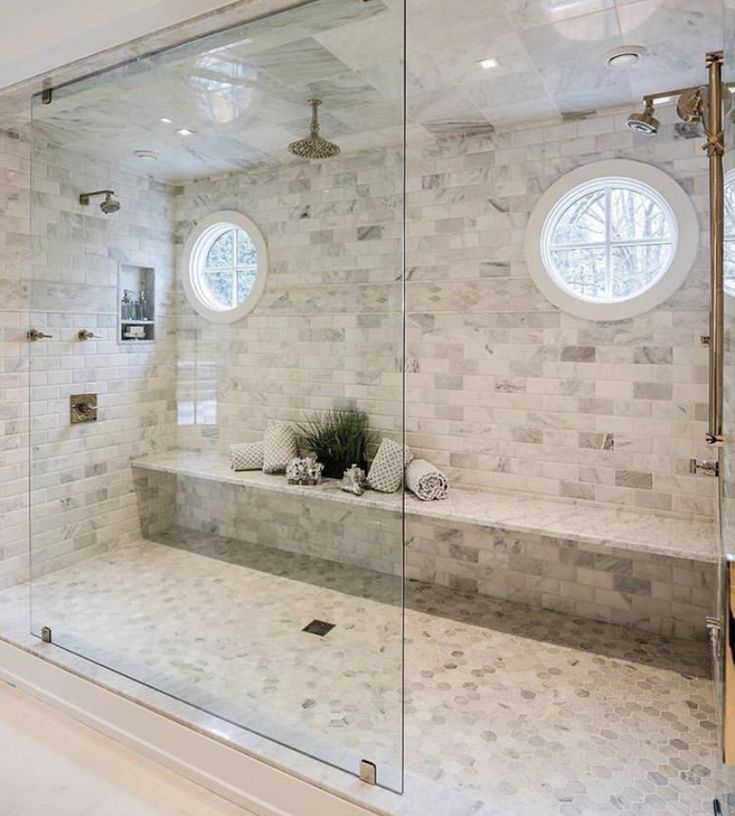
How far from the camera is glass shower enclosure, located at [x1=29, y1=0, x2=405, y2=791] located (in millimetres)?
2070

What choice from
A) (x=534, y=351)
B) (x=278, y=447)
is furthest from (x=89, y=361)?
(x=534, y=351)

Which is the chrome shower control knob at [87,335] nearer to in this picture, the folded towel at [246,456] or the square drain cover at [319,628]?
the folded towel at [246,456]

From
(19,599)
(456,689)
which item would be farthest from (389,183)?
(19,599)

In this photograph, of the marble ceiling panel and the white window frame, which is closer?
the marble ceiling panel

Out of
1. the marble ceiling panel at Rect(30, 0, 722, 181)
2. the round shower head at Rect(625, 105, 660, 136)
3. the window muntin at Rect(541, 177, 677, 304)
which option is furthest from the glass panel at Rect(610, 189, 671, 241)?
the round shower head at Rect(625, 105, 660, 136)

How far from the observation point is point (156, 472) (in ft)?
9.60

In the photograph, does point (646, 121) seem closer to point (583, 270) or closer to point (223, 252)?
point (583, 270)

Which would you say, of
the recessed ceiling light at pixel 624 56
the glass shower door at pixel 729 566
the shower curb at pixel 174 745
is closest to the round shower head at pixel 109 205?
the shower curb at pixel 174 745

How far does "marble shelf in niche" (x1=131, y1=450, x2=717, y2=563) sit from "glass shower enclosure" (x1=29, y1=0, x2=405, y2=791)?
20mm

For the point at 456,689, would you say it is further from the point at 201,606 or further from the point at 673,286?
the point at 673,286

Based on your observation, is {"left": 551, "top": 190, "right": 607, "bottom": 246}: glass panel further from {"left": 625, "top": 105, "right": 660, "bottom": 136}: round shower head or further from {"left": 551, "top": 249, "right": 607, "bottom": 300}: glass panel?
{"left": 625, "top": 105, "right": 660, "bottom": 136}: round shower head

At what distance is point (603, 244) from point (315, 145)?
166 centimetres

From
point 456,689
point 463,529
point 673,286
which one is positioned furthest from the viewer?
point 463,529

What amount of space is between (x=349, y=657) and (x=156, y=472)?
137cm
